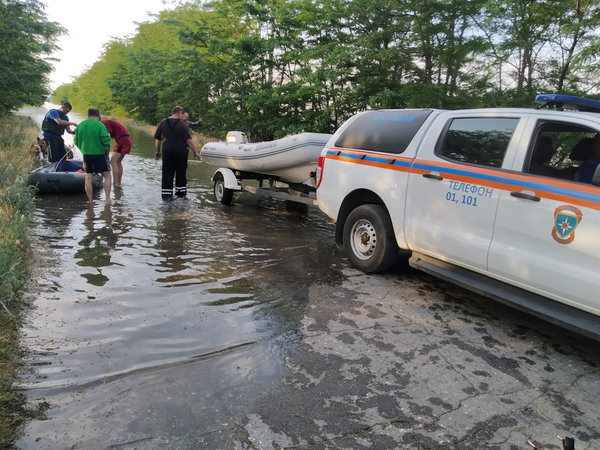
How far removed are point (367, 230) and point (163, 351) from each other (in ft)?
9.42

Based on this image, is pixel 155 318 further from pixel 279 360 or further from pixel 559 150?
pixel 559 150

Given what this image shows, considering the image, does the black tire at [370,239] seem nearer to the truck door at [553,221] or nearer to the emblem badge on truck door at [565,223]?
the truck door at [553,221]

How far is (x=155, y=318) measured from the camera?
413cm

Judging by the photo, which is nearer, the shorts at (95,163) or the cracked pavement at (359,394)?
the cracked pavement at (359,394)

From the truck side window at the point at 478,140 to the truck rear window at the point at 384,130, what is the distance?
50 cm

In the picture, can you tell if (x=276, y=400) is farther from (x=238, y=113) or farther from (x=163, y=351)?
(x=238, y=113)

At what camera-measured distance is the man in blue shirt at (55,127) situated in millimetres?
11234

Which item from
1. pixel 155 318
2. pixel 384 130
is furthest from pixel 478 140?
pixel 155 318

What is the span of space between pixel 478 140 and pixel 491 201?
2.38 ft

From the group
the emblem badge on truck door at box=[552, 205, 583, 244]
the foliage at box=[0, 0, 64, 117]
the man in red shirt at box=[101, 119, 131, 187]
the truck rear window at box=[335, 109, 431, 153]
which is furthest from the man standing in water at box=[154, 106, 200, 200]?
the foliage at box=[0, 0, 64, 117]

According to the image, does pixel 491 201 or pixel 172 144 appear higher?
pixel 172 144

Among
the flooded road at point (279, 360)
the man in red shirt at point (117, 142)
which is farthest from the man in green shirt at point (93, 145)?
the flooded road at point (279, 360)

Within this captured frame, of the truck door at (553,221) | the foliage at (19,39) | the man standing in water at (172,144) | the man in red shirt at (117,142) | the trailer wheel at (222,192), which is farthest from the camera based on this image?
the foliage at (19,39)

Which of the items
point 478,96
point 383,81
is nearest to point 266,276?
point 478,96
